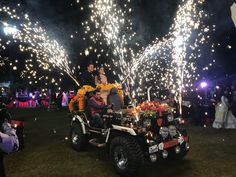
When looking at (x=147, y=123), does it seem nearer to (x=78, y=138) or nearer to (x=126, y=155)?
(x=126, y=155)

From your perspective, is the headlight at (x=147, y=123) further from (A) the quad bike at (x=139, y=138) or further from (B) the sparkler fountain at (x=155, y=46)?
(B) the sparkler fountain at (x=155, y=46)

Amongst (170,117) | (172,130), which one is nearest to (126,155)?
(172,130)

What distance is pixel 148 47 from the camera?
18.2 metres

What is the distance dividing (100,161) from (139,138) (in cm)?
179

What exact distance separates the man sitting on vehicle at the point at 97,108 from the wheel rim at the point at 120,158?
1383mm

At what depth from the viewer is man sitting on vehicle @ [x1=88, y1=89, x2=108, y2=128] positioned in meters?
8.49

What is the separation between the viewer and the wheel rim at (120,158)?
6912 millimetres

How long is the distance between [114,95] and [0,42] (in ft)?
63.2

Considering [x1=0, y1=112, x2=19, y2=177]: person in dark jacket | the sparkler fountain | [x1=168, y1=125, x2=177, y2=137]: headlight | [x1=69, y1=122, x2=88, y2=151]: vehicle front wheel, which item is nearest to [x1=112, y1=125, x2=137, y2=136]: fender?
[x1=168, y1=125, x2=177, y2=137]: headlight

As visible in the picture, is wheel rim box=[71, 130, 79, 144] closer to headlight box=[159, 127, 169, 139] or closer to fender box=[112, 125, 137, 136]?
fender box=[112, 125, 137, 136]

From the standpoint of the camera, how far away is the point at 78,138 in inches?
364

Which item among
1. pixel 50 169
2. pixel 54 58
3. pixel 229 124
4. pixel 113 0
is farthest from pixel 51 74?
pixel 50 169

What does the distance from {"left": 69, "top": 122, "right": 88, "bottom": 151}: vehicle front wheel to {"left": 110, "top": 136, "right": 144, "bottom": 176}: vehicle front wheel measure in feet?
6.61

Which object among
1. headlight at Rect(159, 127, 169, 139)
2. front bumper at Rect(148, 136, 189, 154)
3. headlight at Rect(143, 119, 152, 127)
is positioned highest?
headlight at Rect(143, 119, 152, 127)
